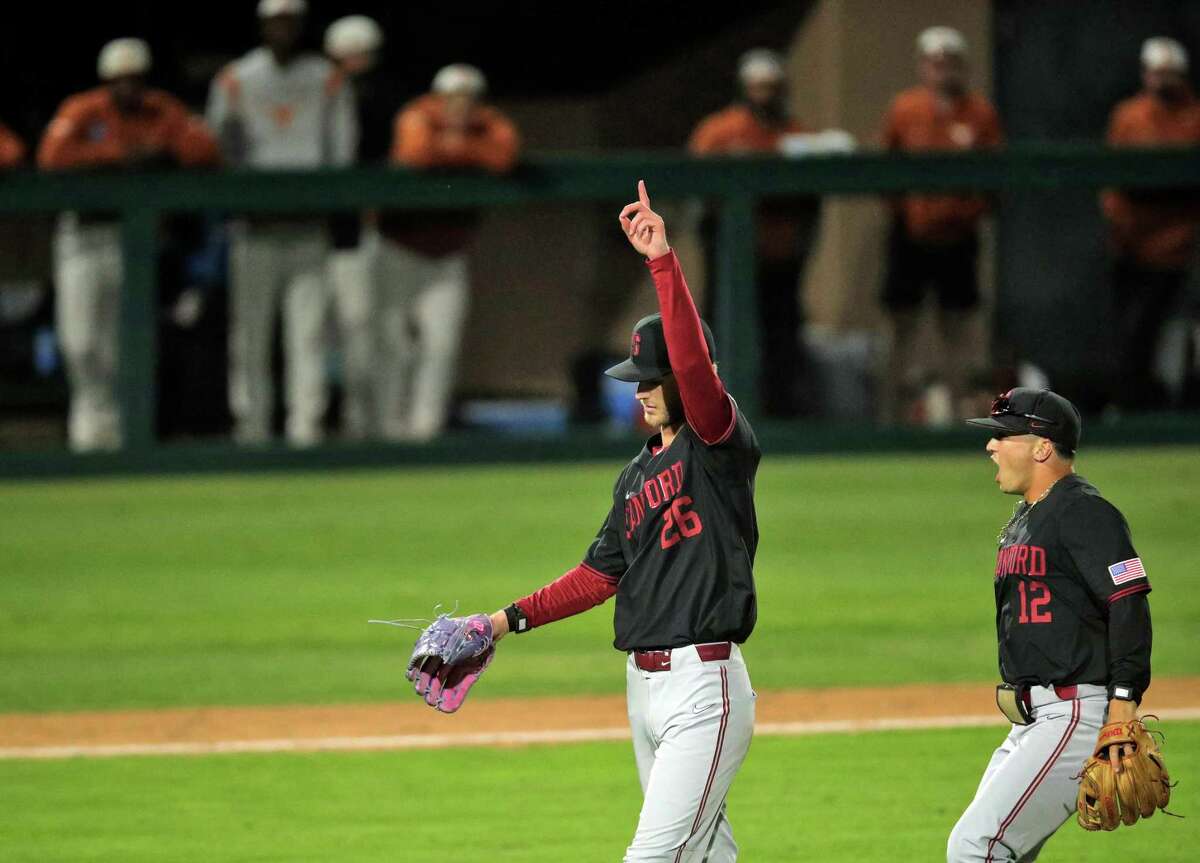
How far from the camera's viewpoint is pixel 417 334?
11344mm

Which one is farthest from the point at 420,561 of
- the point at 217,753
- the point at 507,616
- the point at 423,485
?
the point at 507,616

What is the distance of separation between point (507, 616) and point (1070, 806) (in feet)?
4.42

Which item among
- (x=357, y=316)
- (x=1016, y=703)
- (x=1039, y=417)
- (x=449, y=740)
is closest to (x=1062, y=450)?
(x=1039, y=417)

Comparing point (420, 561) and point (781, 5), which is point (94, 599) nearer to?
point (420, 561)

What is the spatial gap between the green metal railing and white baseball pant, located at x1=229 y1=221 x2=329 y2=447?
19cm

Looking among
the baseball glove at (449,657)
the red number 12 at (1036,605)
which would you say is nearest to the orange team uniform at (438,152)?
the baseball glove at (449,657)

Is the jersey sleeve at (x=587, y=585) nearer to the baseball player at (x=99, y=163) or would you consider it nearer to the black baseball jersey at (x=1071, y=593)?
the black baseball jersey at (x=1071, y=593)

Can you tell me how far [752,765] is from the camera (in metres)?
6.68

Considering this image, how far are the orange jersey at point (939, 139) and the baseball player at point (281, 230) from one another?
3.34m

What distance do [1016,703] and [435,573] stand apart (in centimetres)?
580

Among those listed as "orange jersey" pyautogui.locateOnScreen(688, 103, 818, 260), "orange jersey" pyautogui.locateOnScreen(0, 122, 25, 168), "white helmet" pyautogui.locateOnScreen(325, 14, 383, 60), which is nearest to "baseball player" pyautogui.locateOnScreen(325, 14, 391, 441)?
"white helmet" pyautogui.locateOnScreen(325, 14, 383, 60)

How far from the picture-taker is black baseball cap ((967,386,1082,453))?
4.27 m

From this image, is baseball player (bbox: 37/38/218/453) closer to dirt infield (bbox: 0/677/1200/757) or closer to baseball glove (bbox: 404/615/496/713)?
dirt infield (bbox: 0/677/1200/757)

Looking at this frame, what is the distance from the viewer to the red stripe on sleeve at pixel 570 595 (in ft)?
14.8
